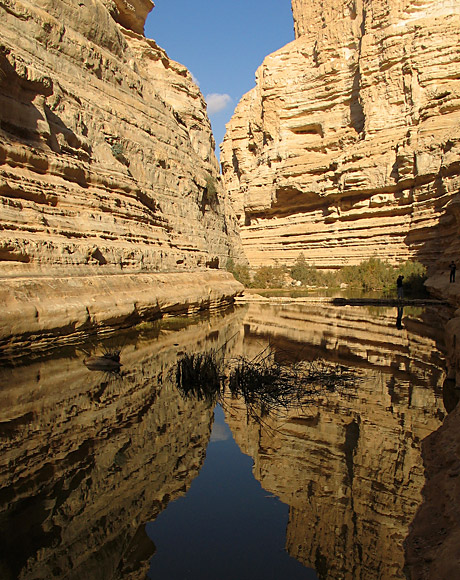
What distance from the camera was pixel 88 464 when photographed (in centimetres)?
347

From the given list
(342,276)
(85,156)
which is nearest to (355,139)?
(342,276)

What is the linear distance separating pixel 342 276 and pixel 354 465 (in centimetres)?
2917

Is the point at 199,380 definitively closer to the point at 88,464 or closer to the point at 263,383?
the point at 263,383

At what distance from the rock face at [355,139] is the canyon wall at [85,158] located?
14.2 metres

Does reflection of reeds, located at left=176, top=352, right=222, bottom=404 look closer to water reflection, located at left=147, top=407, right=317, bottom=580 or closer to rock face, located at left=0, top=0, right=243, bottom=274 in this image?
water reflection, located at left=147, top=407, right=317, bottom=580

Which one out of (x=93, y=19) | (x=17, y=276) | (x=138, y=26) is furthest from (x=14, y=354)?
(x=138, y=26)

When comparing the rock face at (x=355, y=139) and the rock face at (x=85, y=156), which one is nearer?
the rock face at (x=85, y=156)

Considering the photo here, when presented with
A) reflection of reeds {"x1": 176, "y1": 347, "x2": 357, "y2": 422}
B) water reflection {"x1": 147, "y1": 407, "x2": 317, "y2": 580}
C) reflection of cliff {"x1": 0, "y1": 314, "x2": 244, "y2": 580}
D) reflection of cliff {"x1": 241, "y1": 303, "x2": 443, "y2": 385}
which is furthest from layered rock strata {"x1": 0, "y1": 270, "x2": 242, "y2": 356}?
water reflection {"x1": 147, "y1": 407, "x2": 317, "y2": 580}

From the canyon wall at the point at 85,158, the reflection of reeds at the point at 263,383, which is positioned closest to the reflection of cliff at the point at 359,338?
the reflection of reeds at the point at 263,383

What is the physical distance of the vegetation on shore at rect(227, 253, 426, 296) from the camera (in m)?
26.6

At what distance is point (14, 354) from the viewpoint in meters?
6.82

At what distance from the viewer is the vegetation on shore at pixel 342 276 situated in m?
26.6

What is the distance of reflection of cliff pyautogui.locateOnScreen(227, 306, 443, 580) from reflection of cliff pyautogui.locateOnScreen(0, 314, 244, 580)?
728 mm

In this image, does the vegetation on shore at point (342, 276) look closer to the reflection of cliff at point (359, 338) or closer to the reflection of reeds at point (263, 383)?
the reflection of cliff at point (359, 338)
